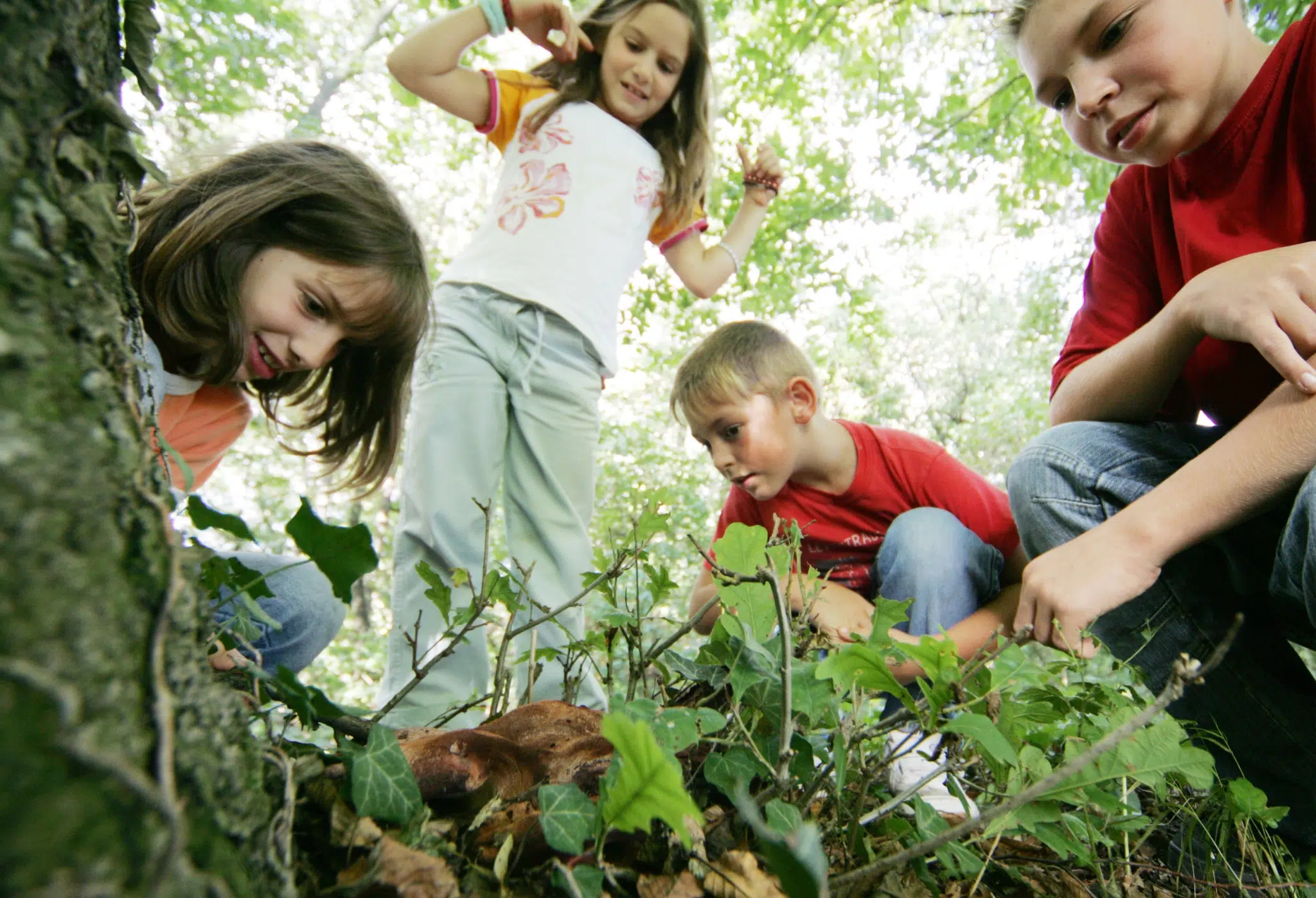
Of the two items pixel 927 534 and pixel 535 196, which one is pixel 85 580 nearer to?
pixel 927 534

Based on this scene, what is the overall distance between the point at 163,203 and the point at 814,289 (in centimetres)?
428

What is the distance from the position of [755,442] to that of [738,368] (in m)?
0.29

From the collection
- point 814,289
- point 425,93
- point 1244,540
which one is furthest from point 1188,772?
point 814,289

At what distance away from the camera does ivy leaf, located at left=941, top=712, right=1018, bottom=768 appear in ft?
1.82

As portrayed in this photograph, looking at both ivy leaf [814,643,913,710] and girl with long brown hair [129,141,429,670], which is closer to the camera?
ivy leaf [814,643,913,710]

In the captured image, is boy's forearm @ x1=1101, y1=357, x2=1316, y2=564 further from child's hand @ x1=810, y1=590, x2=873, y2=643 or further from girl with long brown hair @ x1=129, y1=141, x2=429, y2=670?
girl with long brown hair @ x1=129, y1=141, x2=429, y2=670

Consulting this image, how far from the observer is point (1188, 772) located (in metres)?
0.67

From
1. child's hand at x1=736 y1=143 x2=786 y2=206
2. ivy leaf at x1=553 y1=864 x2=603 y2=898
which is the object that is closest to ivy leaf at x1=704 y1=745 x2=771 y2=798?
ivy leaf at x1=553 y1=864 x2=603 y2=898

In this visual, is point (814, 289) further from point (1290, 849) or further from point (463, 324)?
point (1290, 849)

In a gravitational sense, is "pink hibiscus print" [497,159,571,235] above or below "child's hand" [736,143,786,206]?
below

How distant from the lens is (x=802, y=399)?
8.25 ft

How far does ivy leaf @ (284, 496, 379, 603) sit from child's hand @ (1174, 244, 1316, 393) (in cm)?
131

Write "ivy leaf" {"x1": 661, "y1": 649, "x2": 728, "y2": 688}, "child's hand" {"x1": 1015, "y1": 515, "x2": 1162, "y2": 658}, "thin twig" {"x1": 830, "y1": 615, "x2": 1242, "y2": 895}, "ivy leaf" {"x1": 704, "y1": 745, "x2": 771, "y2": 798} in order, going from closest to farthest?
"thin twig" {"x1": 830, "y1": 615, "x2": 1242, "y2": 895} → "ivy leaf" {"x1": 704, "y1": 745, "x2": 771, "y2": 798} → "ivy leaf" {"x1": 661, "y1": 649, "x2": 728, "y2": 688} → "child's hand" {"x1": 1015, "y1": 515, "x2": 1162, "y2": 658}

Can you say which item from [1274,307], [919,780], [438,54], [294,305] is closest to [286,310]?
[294,305]
